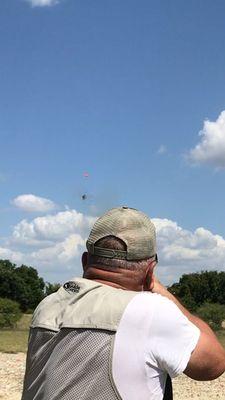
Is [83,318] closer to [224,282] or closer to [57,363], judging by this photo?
[57,363]

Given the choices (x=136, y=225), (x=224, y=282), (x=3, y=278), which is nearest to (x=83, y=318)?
(x=136, y=225)

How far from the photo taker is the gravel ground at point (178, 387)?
12.7 meters

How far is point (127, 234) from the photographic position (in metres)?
2.32

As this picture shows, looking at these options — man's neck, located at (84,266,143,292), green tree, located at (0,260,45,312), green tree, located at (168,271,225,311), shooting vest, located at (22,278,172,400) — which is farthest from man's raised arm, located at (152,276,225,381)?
green tree, located at (0,260,45,312)

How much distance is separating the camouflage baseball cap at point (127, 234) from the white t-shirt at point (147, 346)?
0.79 feet

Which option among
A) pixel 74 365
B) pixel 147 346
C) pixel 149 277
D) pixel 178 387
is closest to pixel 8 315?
pixel 178 387

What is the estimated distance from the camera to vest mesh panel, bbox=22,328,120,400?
6.98 ft

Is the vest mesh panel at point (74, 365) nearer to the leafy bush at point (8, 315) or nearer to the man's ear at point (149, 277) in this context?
the man's ear at point (149, 277)

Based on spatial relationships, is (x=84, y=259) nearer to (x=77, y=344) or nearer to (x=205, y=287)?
(x=77, y=344)

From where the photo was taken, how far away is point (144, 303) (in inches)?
84.4

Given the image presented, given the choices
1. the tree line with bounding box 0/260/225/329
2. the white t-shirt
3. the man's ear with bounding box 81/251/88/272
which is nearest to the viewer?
the white t-shirt

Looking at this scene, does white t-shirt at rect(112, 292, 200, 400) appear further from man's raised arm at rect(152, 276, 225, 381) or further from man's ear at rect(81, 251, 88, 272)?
man's ear at rect(81, 251, 88, 272)

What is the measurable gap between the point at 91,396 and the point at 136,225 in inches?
24.1

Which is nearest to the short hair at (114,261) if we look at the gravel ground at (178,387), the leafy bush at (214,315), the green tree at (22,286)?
the gravel ground at (178,387)
